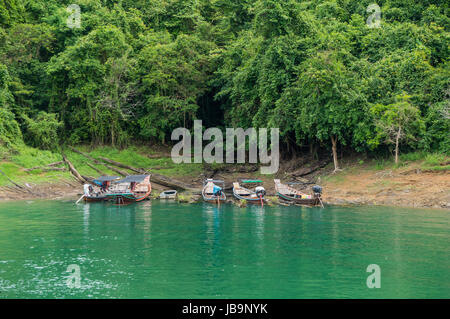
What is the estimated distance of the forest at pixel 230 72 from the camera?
36.2 meters

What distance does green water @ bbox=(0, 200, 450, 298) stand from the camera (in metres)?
14.3

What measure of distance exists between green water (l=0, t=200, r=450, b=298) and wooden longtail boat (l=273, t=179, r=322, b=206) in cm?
289

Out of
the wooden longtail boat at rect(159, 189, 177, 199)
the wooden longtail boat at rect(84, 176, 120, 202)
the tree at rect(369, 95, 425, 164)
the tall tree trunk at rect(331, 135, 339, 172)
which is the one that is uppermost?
the tree at rect(369, 95, 425, 164)

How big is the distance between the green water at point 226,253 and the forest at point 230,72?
994 centimetres

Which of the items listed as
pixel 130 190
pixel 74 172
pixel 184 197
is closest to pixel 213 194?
pixel 184 197

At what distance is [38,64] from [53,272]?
1602 inches

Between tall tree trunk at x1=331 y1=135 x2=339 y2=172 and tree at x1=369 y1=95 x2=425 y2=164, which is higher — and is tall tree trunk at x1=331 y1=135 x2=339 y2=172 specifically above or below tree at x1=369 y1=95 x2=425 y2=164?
below

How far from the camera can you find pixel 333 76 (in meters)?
37.1

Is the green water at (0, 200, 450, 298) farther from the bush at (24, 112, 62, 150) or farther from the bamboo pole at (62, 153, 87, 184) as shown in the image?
the bush at (24, 112, 62, 150)

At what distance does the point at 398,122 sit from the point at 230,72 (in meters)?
19.9

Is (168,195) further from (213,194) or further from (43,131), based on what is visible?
(43,131)

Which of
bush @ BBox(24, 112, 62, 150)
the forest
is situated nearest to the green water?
the forest

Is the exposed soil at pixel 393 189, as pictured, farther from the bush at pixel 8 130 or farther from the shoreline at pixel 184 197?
the bush at pixel 8 130

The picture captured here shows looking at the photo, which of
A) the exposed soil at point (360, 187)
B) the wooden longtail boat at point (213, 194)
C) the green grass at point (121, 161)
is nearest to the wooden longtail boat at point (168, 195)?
the wooden longtail boat at point (213, 194)
